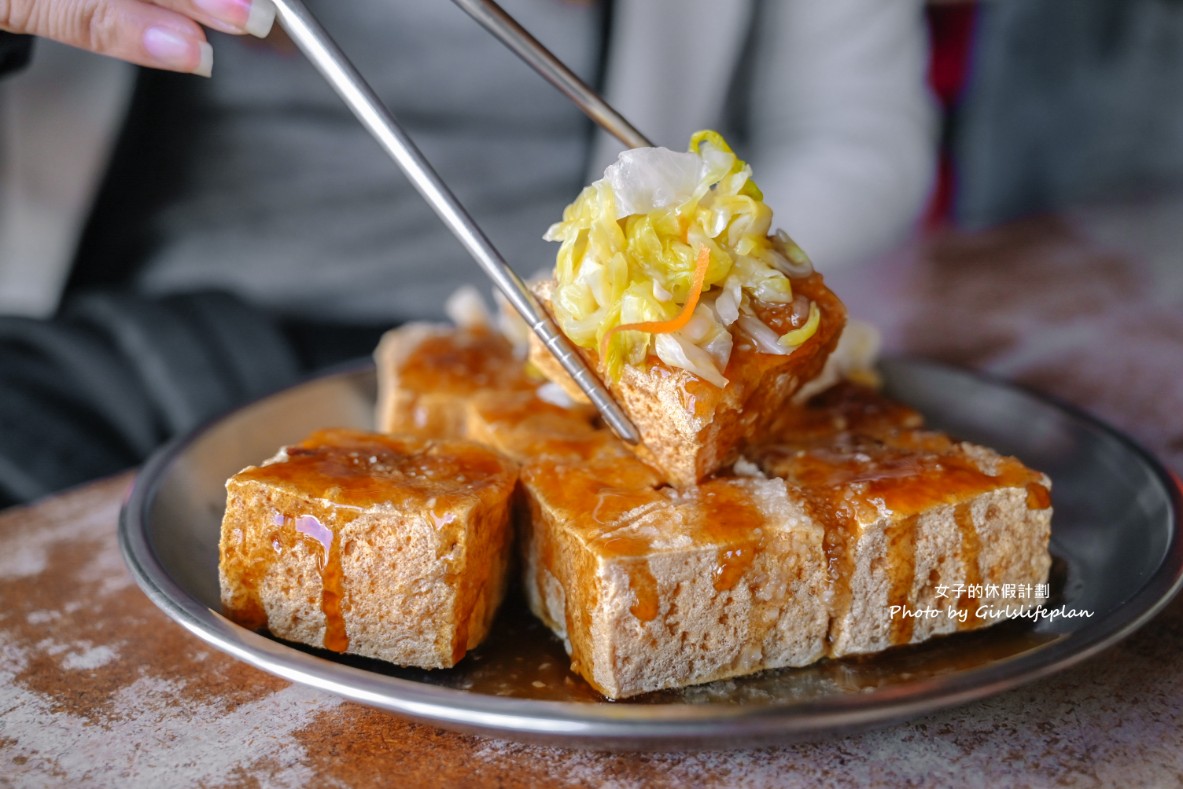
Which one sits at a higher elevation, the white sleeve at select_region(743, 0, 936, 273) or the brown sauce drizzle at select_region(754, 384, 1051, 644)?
the white sleeve at select_region(743, 0, 936, 273)

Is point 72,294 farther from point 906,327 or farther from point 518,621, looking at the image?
point 906,327

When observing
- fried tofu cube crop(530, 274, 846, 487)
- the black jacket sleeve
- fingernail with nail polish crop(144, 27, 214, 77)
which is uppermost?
fingernail with nail polish crop(144, 27, 214, 77)

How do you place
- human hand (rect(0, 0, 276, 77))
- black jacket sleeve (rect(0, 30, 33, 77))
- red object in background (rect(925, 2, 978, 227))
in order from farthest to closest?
red object in background (rect(925, 2, 978, 227)) → black jacket sleeve (rect(0, 30, 33, 77)) → human hand (rect(0, 0, 276, 77))

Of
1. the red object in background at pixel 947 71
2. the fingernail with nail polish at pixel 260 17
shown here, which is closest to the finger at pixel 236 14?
the fingernail with nail polish at pixel 260 17

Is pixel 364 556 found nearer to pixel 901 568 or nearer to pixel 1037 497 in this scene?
pixel 901 568

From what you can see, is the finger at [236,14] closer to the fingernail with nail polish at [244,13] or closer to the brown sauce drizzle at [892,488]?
→ the fingernail with nail polish at [244,13]

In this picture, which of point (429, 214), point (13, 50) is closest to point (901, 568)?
point (13, 50)

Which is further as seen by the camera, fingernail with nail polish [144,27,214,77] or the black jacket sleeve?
the black jacket sleeve

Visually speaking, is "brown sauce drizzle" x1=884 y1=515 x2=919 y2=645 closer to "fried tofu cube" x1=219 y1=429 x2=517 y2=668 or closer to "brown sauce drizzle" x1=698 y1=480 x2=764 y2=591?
"brown sauce drizzle" x1=698 y1=480 x2=764 y2=591

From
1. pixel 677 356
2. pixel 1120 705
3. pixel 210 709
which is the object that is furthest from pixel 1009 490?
pixel 210 709

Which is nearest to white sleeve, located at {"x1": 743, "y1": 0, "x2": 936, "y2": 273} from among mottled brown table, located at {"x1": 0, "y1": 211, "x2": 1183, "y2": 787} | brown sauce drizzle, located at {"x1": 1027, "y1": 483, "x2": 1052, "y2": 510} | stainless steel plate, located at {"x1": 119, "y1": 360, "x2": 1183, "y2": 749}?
stainless steel plate, located at {"x1": 119, "y1": 360, "x2": 1183, "y2": 749}
